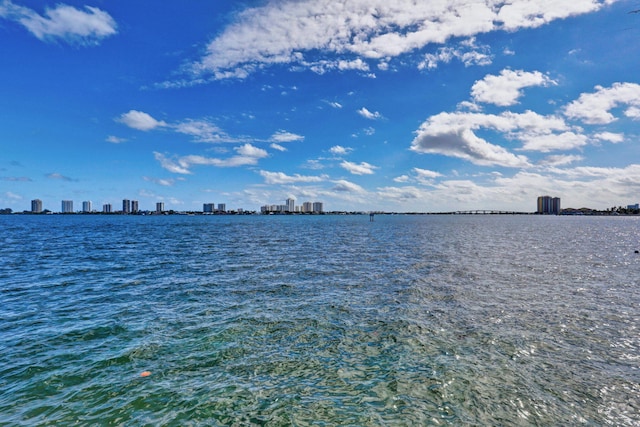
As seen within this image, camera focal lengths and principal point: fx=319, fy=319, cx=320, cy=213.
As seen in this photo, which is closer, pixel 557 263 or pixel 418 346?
pixel 418 346

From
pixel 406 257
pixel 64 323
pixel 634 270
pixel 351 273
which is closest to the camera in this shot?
pixel 64 323

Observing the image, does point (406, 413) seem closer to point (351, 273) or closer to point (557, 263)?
point (351, 273)

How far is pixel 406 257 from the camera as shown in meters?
43.8

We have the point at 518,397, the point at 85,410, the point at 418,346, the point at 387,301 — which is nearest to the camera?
the point at 85,410

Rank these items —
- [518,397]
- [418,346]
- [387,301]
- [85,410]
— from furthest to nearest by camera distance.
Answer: [387,301] < [418,346] < [518,397] < [85,410]

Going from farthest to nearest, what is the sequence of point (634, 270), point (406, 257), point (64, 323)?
point (406, 257), point (634, 270), point (64, 323)

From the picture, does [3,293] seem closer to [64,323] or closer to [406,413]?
[64,323]

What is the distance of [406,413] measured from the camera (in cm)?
979

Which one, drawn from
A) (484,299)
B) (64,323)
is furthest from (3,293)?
(484,299)

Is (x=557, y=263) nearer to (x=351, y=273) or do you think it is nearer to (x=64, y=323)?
(x=351, y=273)

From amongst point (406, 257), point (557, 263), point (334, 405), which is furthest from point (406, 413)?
point (557, 263)

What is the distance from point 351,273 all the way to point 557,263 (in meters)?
26.7

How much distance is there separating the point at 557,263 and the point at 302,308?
1392 inches

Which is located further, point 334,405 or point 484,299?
point 484,299
